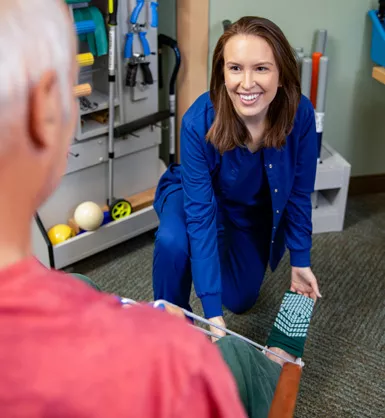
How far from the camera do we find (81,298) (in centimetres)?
48

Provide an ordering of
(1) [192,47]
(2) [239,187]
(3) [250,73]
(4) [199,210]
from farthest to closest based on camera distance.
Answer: (1) [192,47] → (2) [239,187] → (4) [199,210] → (3) [250,73]

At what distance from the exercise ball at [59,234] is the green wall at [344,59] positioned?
0.87m

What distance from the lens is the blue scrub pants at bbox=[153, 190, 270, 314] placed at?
158 centimetres

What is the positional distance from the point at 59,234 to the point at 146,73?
641mm

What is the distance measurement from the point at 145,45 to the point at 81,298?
165 centimetres

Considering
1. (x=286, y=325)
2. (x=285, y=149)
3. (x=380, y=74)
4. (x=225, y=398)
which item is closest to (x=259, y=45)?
(x=285, y=149)

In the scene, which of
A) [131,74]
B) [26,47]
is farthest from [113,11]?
[26,47]

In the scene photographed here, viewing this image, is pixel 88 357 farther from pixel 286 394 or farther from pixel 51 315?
pixel 286 394

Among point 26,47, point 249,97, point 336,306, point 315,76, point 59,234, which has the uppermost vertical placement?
point 26,47

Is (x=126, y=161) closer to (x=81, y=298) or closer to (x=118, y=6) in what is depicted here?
(x=118, y=6)

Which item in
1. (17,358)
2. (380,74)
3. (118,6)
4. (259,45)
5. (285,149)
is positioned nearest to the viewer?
(17,358)

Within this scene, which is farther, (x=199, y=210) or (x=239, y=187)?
(x=239, y=187)

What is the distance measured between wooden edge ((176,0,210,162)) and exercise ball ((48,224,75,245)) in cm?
67

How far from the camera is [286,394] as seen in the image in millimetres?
874
